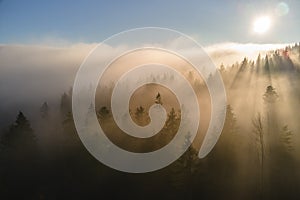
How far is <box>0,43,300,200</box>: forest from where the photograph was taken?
4.48 metres

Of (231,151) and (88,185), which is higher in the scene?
(231,151)

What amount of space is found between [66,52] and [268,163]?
2753 millimetres

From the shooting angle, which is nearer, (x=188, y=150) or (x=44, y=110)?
(x=188, y=150)

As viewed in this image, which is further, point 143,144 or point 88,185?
point 88,185

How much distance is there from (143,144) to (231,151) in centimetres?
107

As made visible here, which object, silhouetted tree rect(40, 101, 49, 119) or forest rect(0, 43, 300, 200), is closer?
forest rect(0, 43, 300, 200)

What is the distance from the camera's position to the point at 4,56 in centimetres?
465


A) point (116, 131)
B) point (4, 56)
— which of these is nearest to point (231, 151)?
point (116, 131)

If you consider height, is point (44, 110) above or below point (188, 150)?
above

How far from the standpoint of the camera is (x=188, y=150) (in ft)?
14.6

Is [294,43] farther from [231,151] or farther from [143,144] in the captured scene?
[143,144]

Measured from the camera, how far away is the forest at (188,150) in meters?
4.48

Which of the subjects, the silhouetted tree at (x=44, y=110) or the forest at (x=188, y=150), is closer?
the forest at (x=188, y=150)

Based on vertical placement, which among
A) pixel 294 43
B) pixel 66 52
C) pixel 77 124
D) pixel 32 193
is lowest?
pixel 32 193
